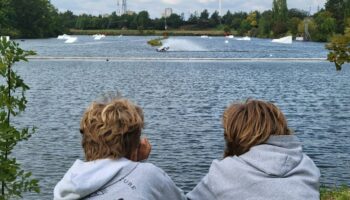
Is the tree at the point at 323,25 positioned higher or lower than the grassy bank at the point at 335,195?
lower

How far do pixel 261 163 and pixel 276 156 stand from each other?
77 mm

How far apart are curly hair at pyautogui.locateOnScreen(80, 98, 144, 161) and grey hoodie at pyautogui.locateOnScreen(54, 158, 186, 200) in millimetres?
52

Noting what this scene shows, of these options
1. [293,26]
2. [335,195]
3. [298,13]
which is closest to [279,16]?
[293,26]

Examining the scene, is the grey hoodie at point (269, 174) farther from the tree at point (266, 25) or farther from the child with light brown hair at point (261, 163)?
the tree at point (266, 25)

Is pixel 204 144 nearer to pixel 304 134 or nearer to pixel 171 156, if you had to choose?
pixel 171 156

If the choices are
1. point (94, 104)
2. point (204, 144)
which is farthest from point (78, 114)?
point (94, 104)

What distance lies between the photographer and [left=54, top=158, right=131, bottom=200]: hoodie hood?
2.78m

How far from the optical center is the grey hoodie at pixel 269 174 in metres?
2.94

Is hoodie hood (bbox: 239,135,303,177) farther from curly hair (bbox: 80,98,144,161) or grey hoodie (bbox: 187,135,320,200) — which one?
curly hair (bbox: 80,98,144,161)

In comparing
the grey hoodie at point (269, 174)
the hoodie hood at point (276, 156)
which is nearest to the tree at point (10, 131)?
the grey hoodie at point (269, 174)

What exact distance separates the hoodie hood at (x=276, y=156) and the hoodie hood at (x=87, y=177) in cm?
58

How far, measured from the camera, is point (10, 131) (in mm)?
5039

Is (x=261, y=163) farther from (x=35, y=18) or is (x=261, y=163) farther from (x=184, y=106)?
(x=35, y=18)

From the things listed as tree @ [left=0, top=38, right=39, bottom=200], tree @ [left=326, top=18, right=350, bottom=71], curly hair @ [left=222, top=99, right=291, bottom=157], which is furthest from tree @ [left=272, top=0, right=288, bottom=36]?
curly hair @ [left=222, top=99, right=291, bottom=157]
